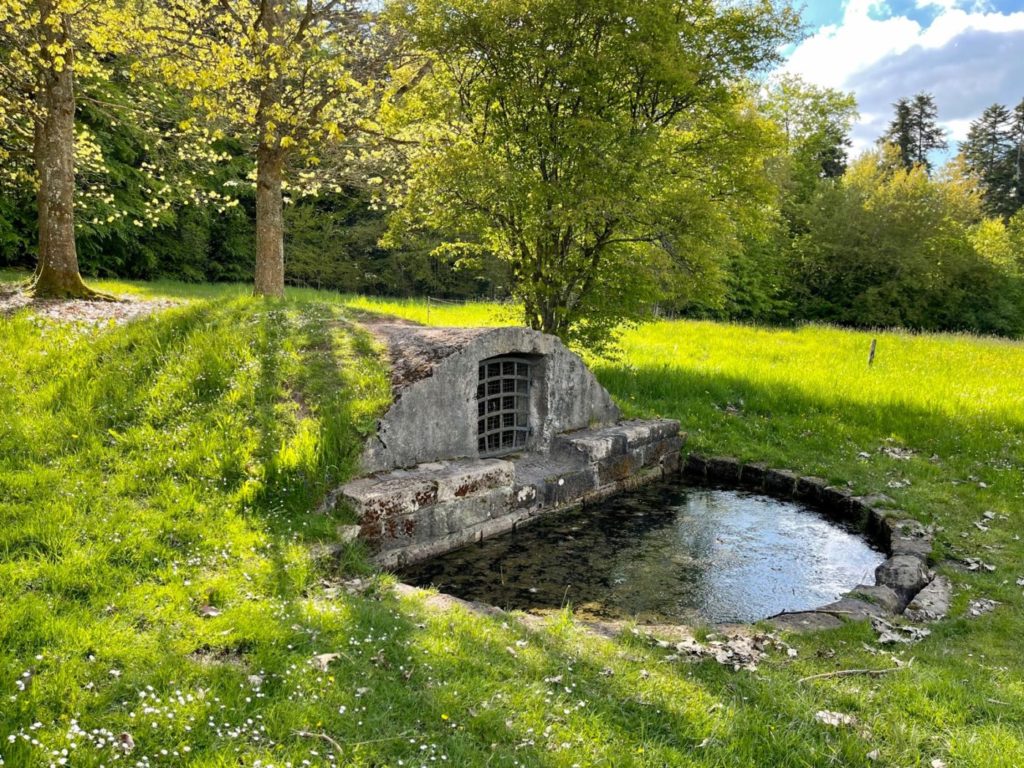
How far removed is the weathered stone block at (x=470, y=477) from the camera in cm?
713

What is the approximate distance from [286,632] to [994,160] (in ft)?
214

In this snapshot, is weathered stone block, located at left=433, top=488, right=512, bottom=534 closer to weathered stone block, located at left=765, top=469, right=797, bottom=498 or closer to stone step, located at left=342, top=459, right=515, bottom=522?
stone step, located at left=342, top=459, right=515, bottom=522

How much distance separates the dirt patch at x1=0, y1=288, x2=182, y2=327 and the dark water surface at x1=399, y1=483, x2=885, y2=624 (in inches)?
259

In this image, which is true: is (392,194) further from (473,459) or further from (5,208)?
(5,208)

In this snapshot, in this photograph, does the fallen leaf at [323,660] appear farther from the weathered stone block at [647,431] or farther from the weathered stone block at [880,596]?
the weathered stone block at [647,431]

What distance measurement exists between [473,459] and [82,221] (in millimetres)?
20362

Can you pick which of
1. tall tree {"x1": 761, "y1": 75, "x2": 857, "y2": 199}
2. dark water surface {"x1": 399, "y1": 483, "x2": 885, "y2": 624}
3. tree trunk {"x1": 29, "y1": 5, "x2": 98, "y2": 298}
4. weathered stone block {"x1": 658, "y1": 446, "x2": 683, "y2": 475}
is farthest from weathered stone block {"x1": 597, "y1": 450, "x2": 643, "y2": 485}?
tall tree {"x1": 761, "y1": 75, "x2": 857, "y2": 199}

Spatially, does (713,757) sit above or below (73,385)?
below

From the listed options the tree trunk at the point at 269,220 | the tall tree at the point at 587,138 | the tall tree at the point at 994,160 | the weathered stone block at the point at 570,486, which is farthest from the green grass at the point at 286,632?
the tall tree at the point at 994,160

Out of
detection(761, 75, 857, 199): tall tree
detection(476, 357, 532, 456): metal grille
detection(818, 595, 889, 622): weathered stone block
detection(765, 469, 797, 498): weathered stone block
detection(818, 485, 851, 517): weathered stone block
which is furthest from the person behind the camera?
detection(761, 75, 857, 199): tall tree

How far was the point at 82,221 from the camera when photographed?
22000 mm

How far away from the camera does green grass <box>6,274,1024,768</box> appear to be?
3375mm

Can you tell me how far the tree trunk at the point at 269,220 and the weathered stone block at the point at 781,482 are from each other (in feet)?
32.4

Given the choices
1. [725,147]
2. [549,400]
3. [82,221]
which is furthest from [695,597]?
[82,221]
